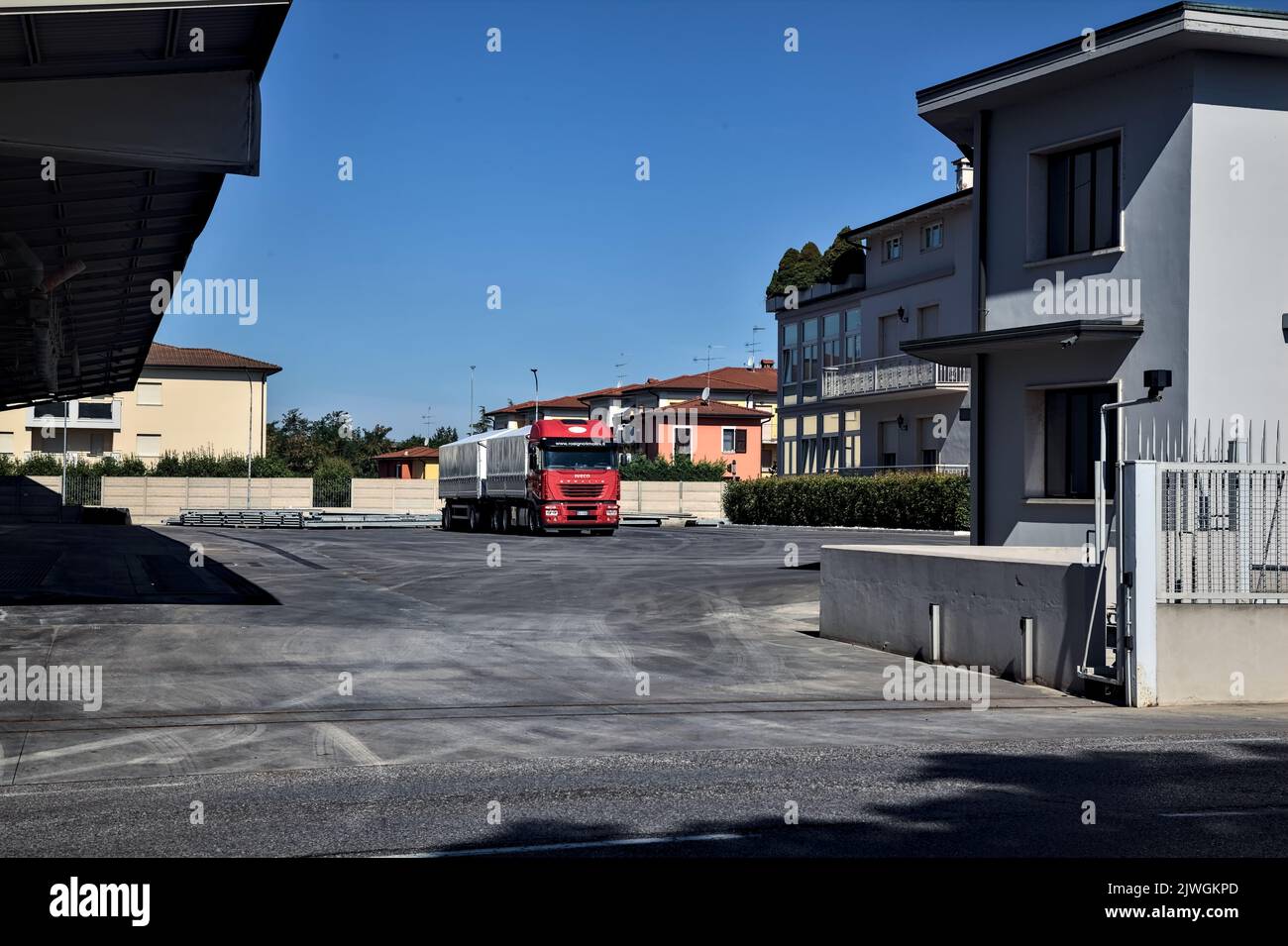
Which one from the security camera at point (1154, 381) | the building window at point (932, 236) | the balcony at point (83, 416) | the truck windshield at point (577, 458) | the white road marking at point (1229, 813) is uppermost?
the building window at point (932, 236)

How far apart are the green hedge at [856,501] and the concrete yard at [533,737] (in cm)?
2506

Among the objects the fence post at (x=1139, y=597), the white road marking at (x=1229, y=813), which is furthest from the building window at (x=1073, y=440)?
the white road marking at (x=1229, y=813)

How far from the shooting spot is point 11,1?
33.1ft

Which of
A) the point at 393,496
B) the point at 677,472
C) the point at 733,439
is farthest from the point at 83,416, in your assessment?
the point at 733,439

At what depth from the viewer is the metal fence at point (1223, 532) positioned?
39.9 feet

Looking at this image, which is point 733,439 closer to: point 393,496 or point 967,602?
point 393,496

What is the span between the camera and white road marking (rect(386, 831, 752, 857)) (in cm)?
609

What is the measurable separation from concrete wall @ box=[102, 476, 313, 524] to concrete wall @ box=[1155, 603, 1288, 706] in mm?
54413

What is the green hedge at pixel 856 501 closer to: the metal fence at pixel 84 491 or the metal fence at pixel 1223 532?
the metal fence at pixel 1223 532

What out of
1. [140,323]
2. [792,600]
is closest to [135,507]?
[140,323]

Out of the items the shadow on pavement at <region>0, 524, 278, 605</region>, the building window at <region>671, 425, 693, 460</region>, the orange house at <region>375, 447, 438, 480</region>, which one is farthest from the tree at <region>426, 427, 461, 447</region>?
the shadow on pavement at <region>0, 524, 278, 605</region>

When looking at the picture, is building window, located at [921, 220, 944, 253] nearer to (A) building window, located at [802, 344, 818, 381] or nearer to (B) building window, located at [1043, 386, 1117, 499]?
(A) building window, located at [802, 344, 818, 381]

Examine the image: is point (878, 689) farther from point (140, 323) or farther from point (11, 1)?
point (140, 323)
